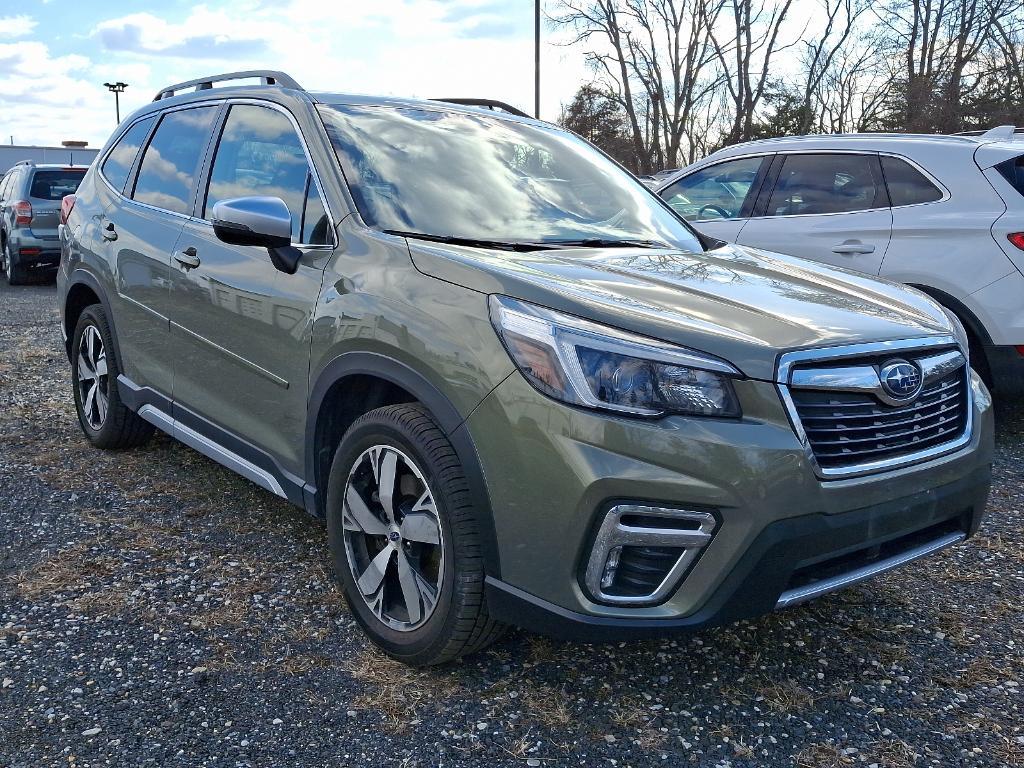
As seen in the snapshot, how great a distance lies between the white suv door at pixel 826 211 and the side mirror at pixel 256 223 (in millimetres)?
3446

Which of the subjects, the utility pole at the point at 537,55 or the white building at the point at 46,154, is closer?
the white building at the point at 46,154

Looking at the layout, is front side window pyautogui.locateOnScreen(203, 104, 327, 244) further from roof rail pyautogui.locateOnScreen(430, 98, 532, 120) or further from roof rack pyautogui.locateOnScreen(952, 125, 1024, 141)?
roof rack pyautogui.locateOnScreen(952, 125, 1024, 141)

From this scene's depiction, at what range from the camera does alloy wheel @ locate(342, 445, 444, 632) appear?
2.64m

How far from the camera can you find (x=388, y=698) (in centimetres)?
265

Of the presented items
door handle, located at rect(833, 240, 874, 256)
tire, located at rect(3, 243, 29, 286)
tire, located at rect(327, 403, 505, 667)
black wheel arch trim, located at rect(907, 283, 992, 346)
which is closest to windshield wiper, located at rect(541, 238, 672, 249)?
tire, located at rect(327, 403, 505, 667)

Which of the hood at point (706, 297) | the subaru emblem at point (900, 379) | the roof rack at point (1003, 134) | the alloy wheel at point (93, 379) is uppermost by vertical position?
the roof rack at point (1003, 134)

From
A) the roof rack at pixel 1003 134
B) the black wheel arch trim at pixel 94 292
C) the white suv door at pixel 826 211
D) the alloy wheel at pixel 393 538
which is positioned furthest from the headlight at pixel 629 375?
the roof rack at pixel 1003 134

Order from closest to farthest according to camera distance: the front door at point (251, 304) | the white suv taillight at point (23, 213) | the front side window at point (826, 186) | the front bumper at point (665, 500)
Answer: the front bumper at point (665, 500) → the front door at point (251, 304) → the front side window at point (826, 186) → the white suv taillight at point (23, 213)

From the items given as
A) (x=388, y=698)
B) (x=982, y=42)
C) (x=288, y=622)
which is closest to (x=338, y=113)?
(x=288, y=622)

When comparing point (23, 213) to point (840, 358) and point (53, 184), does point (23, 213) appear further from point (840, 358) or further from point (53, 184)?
point (840, 358)

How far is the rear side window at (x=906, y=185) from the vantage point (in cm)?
531

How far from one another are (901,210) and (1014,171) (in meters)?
0.60

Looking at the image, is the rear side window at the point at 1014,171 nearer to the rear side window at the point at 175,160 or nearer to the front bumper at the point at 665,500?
the front bumper at the point at 665,500

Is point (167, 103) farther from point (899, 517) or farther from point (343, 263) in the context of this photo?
point (899, 517)
